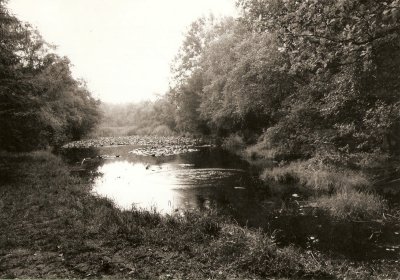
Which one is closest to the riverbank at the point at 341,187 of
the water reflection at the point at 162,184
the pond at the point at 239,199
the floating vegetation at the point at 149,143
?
the pond at the point at 239,199

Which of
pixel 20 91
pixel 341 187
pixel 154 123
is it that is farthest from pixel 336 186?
pixel 154 123

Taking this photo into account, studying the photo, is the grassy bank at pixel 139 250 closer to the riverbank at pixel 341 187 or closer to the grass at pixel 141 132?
the riverbank at pixel 341 187

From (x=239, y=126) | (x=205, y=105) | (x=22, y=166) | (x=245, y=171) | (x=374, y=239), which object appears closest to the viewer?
(x=374, y=239)

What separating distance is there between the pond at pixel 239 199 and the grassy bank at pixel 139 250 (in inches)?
62.5

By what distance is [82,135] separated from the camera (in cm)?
6725

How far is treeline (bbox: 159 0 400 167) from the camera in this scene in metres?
7.11

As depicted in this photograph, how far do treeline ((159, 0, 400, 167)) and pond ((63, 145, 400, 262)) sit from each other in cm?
320

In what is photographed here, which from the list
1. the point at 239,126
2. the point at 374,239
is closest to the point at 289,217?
the point at 374,239

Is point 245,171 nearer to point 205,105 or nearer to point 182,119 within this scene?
point 205,105

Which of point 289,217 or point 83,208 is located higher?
point 83,208

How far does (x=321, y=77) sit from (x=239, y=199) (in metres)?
7.40

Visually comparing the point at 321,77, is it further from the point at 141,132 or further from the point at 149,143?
the point at 141,132

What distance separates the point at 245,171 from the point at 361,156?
8560 mm

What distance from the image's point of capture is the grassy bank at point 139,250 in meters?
7.69
